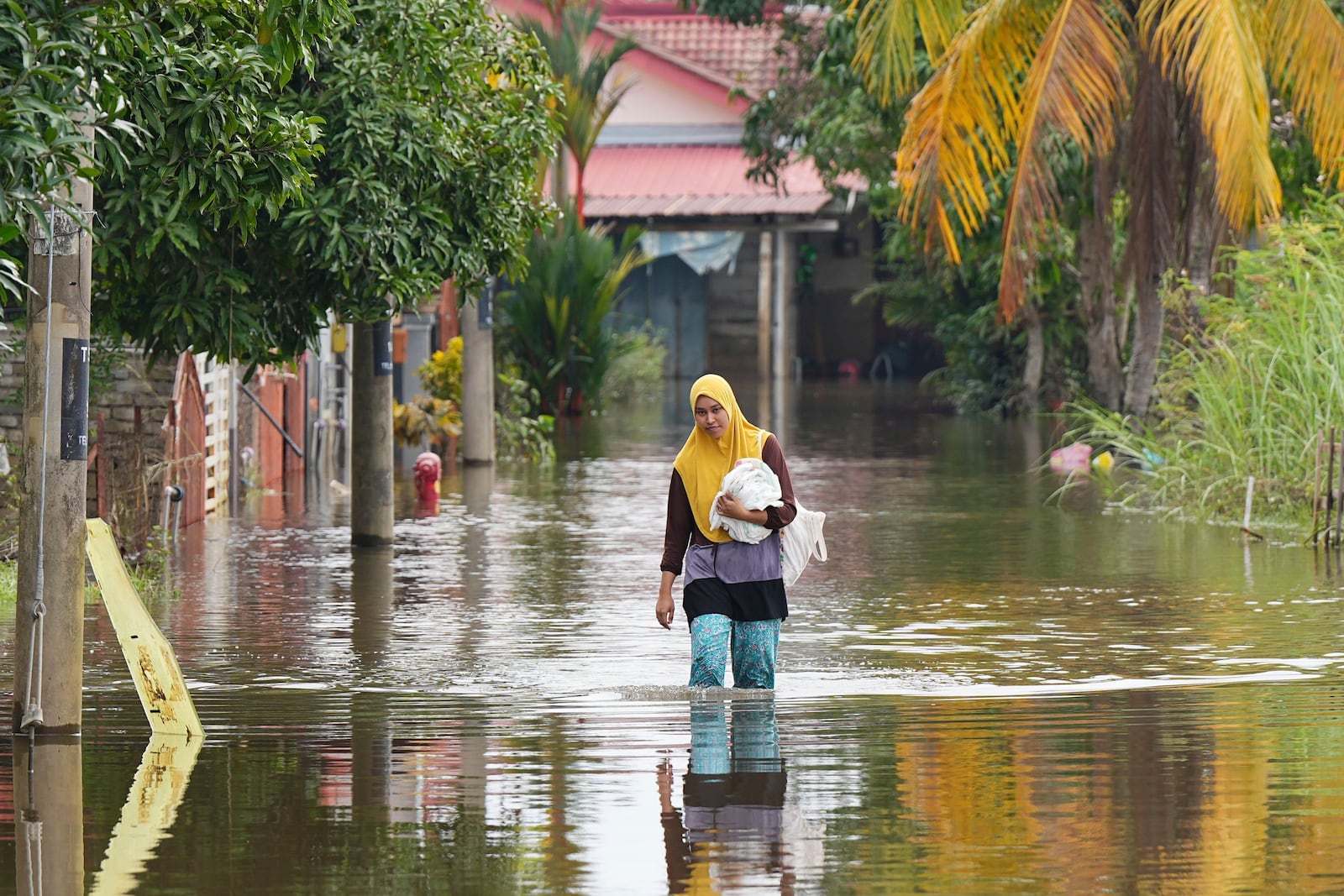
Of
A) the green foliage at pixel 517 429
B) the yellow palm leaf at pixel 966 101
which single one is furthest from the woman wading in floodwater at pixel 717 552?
the green foliage at pixel 517 429

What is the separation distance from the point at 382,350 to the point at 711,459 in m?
6.94

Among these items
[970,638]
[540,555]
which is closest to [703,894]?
[970,638]

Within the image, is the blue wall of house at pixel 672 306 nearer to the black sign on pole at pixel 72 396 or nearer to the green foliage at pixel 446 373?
the green foliage at pixel 446 373

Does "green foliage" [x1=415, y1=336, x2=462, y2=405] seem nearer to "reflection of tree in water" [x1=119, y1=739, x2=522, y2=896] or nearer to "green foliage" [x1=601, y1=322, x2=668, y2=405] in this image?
"green foliage" [x1=601, y1=322, x2=668, y2=405]

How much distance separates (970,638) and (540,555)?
480cm

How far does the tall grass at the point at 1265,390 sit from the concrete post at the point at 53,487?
9.85m

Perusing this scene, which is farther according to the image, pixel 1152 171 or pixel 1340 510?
pixel 1152 171

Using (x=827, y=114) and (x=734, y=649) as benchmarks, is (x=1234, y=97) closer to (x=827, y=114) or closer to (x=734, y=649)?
(x=734, y=649)

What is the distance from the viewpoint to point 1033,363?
105ft

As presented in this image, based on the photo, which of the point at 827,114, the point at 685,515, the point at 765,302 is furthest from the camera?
the point at 765,302

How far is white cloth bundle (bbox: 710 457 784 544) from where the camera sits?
8.95 m

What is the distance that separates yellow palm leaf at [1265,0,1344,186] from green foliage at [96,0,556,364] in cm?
663

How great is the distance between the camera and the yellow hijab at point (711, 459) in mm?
9117

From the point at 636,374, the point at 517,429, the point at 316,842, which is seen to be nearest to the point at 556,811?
the point at 316,842
